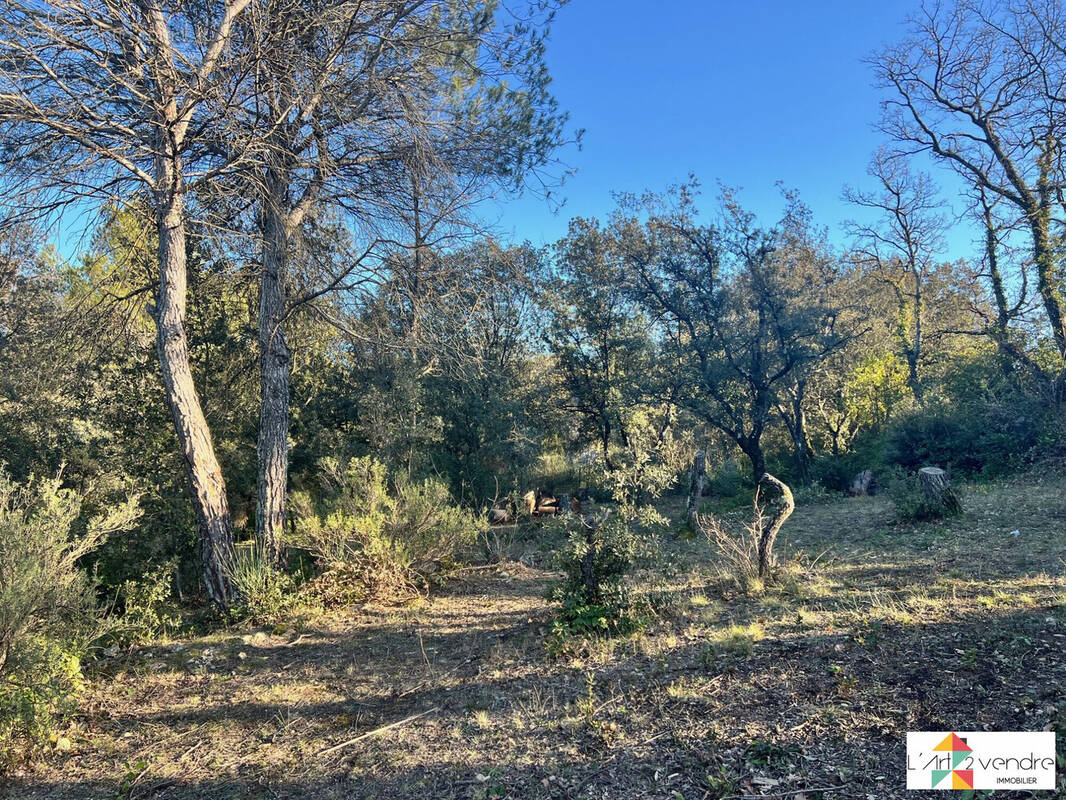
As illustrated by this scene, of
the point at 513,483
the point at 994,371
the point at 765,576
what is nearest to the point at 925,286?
the point at 994,371

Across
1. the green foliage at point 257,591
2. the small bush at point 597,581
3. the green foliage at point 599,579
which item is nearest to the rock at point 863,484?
the green foliage at point 599,579

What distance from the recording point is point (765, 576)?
17.6 feet

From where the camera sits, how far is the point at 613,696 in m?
3.38

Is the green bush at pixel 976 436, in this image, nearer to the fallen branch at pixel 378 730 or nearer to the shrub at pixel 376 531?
the shrub at pixel 376 531

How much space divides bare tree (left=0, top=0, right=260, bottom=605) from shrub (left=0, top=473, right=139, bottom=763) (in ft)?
4.88

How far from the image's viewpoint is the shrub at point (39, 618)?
129 inches

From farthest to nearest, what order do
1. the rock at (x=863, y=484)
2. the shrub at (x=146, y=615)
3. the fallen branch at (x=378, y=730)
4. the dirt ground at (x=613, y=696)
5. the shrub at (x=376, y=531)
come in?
the rock at (x=863, y=484) → the shrub at (x=376, y=531) → the shrub at (x=146, y=615) → the fallen branch at (x=378, y=730) → the dirt ground at (x=613, y=696)

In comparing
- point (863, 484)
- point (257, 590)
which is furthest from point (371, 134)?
point (863, 484)

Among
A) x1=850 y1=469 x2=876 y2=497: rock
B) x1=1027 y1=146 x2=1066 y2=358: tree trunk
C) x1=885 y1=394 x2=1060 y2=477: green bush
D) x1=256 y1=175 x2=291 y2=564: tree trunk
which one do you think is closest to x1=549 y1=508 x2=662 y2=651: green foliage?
x1=256 y1=175 x2=291 y2=564: tree trunk

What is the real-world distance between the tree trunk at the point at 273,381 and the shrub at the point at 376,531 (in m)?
0.33

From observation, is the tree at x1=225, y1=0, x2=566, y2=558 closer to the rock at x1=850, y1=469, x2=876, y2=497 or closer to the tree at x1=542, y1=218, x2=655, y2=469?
the tree at x1=542, y1=218, x2=655, y2=469

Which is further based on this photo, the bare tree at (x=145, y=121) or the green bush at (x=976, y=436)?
the green bush at (x=976, y=436)

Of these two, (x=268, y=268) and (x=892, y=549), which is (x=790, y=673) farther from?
(x=268, y=268)

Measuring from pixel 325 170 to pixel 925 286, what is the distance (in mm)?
19747
